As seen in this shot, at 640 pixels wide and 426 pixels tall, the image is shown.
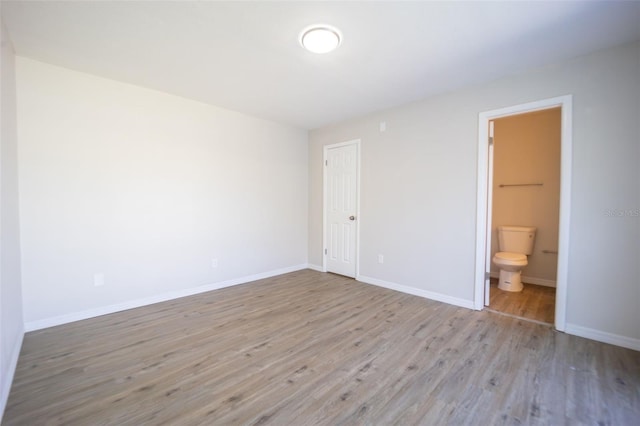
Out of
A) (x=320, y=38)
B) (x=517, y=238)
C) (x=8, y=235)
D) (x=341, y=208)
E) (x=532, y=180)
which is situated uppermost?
(x=320, y=38)

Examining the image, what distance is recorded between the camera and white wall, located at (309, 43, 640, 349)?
2.25 meters

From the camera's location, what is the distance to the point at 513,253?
12.3ft

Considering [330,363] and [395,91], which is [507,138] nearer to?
[395,91]

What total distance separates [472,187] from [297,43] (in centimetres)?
231

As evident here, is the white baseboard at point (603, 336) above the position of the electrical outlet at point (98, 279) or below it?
below

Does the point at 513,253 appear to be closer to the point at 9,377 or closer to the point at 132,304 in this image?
the point at 132,304

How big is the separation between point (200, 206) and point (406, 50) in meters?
2.91

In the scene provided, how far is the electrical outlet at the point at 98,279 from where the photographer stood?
9.25ft

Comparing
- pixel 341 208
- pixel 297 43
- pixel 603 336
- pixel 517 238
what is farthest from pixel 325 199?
pixel 603 336

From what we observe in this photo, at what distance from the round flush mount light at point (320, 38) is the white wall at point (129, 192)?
200 cm

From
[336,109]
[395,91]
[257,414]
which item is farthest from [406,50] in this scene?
[257,414]

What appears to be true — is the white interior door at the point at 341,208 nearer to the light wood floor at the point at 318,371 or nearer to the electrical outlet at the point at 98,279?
the light wood floor at the point at 318,371

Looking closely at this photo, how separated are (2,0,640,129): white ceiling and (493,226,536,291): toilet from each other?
2.23 metres

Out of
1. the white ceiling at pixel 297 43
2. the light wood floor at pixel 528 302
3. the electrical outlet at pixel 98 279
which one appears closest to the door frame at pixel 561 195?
the light wood floor at pixel 528 302
